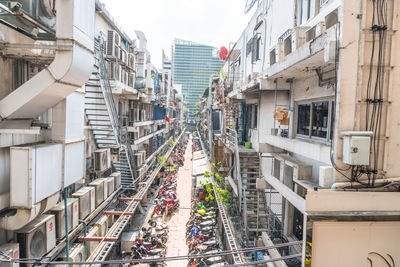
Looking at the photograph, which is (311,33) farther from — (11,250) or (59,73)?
(11,250)

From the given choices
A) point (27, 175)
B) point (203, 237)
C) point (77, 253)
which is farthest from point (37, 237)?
point (203, 237)

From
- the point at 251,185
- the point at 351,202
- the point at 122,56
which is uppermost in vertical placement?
the point at 122,56

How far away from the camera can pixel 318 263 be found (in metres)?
4.71

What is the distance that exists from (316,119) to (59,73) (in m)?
6.83

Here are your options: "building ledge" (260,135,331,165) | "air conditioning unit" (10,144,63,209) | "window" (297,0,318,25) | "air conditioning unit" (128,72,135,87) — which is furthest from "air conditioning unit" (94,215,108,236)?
"window" (297,0,318,25)

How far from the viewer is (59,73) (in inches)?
210

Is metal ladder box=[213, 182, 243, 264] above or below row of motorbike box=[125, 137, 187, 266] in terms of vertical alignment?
above

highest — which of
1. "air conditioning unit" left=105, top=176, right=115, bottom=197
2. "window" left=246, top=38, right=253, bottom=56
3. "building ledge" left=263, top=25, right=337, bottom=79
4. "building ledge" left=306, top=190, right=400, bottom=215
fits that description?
"window" left=246, top=38, right=253, bottom=56

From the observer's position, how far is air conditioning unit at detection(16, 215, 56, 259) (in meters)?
6.33

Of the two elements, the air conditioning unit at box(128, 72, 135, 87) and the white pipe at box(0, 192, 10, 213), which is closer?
the white pipe at box(0, 192, 10, 213)

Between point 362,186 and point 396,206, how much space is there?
0.70 m

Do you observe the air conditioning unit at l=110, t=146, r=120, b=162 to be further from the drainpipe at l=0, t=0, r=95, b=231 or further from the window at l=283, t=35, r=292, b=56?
the window at l=283, t=35, r=292, b=56

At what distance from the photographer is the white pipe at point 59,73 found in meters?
5.32

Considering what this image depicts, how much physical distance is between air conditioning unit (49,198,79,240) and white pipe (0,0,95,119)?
355cm
